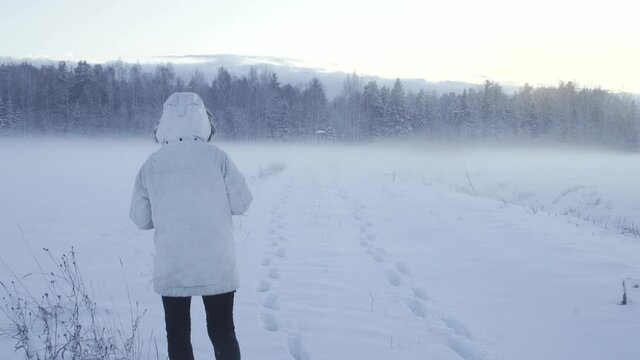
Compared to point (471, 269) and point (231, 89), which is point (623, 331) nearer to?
point (471, 269)

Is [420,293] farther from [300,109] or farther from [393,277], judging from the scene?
[300,109]

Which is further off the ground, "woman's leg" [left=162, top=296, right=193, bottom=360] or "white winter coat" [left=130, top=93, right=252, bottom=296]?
"white winter coat" [left=130, top=93, right=252, bottom=296]

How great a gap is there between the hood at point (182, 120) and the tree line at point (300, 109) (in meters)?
62.4

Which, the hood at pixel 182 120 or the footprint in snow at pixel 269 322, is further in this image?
the footprint in snow at pixel 269 322

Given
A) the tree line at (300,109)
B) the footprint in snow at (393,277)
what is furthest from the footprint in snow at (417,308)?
the tree line at (300,109)

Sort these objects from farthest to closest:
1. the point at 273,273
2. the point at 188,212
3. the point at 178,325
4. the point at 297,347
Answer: the point at 273,273 → the point at 297,347 → the point at 178,325 → the point at 188,212

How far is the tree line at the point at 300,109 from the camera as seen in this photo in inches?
2448

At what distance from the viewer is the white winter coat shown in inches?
108

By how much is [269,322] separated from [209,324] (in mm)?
1715

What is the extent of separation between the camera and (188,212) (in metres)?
2.73

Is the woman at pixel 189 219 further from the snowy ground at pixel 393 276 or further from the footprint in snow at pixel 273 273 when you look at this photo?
the footprint in snow at pixel 273 273

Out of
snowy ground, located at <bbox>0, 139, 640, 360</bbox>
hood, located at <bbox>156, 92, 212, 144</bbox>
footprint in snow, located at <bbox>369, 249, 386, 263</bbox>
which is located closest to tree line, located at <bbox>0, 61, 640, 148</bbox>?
snowy ground, located at <bbox>0, 139, 640, 360</bbox>

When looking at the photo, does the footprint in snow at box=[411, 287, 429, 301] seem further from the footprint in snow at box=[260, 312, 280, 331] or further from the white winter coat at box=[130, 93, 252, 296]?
the white winter coat at box=[130, 93, 252, 296]

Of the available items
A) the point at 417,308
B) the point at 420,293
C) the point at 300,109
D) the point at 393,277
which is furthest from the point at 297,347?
the point at 300,109
